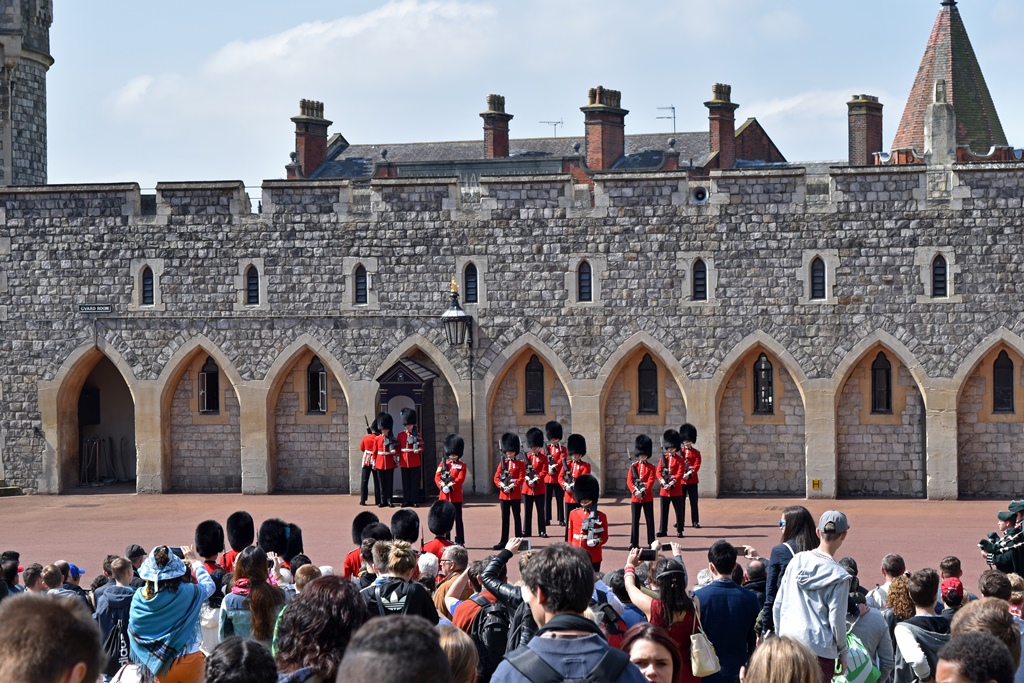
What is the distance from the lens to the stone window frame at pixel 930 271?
16.3 meters

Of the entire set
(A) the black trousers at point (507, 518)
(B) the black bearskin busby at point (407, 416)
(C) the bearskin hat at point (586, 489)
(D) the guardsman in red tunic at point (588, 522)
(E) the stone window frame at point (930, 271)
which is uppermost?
(E) the stone window frame at point (930, 271)

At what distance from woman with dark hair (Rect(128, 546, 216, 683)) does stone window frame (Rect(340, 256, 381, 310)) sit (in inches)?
434

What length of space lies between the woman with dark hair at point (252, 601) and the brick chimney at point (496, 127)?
2895 centimetres

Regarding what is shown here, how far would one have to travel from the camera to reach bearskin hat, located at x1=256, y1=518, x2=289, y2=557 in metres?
8.46

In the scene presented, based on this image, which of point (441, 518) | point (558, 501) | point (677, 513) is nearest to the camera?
point (441, 518)

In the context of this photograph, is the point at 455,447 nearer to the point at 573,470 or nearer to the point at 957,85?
the point at 573,470

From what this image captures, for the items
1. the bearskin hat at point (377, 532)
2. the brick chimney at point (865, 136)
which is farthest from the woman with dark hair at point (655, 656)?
the brick chimney at point (865, 136)

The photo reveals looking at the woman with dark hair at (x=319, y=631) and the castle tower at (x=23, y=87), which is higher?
the castle tower at (x=23, y=87)

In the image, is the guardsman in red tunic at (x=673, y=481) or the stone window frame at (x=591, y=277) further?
the stone window frame at (x=591, y=277)

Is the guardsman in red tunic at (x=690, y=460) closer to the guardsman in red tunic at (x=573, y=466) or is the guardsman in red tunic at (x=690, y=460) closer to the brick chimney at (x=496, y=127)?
the guardsman in red tunic at (x=573, y=466)

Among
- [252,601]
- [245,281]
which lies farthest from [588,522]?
[245,281]

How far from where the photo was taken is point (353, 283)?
17.6 m

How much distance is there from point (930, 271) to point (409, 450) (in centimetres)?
611

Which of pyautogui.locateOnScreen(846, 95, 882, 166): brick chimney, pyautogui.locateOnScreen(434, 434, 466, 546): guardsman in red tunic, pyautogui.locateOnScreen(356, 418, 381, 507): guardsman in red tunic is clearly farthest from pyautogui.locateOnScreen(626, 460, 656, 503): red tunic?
pyautogui.locateOnScreen(846, 95, 882, 166): brick chimney
